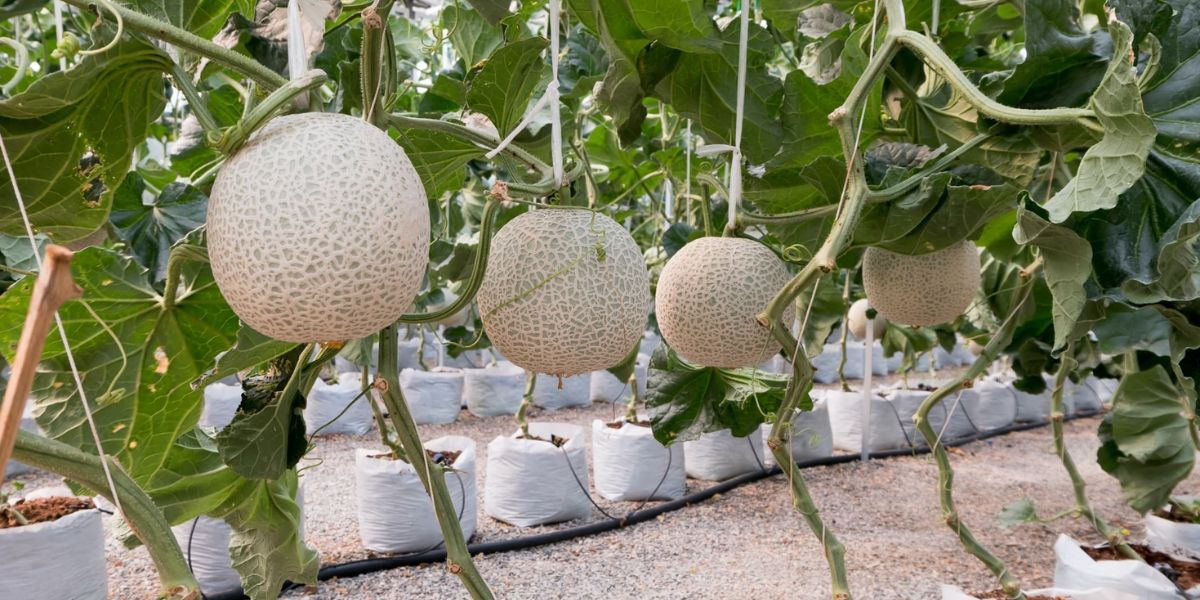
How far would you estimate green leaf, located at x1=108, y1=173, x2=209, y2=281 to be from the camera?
142 cm

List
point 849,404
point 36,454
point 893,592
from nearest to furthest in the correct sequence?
point 36,454
point 893,592
point 849,404

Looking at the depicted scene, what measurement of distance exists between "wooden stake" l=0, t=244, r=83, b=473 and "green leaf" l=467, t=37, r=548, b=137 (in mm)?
727

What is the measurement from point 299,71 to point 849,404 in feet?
15.3

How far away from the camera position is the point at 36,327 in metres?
0.38

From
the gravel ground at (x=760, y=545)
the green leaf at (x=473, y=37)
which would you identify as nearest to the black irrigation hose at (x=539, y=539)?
the gravel ground at (x=760, y=545)

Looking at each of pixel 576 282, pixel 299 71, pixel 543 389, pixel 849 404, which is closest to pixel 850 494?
pixel 849 404

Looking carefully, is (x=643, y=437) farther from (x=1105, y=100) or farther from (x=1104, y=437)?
(x=1105, y=100)

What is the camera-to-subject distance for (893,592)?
273cm

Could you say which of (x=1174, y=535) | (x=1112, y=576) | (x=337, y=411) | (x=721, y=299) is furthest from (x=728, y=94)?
(x=337, y=411)

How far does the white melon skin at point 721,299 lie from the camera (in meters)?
1.20

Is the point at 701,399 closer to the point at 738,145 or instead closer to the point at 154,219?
the point at 738,145

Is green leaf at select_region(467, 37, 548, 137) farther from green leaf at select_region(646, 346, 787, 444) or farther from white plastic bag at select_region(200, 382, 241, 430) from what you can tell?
white plastic bag at select_region(200, 382, 241, 430)

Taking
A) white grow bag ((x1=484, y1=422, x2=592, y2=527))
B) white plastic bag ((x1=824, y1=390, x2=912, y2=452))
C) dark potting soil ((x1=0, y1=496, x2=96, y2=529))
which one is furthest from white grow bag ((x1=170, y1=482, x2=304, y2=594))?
white plastic bag ((x1=824, y1=390, x2=912, y2=452))

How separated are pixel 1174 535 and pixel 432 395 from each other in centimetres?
410
